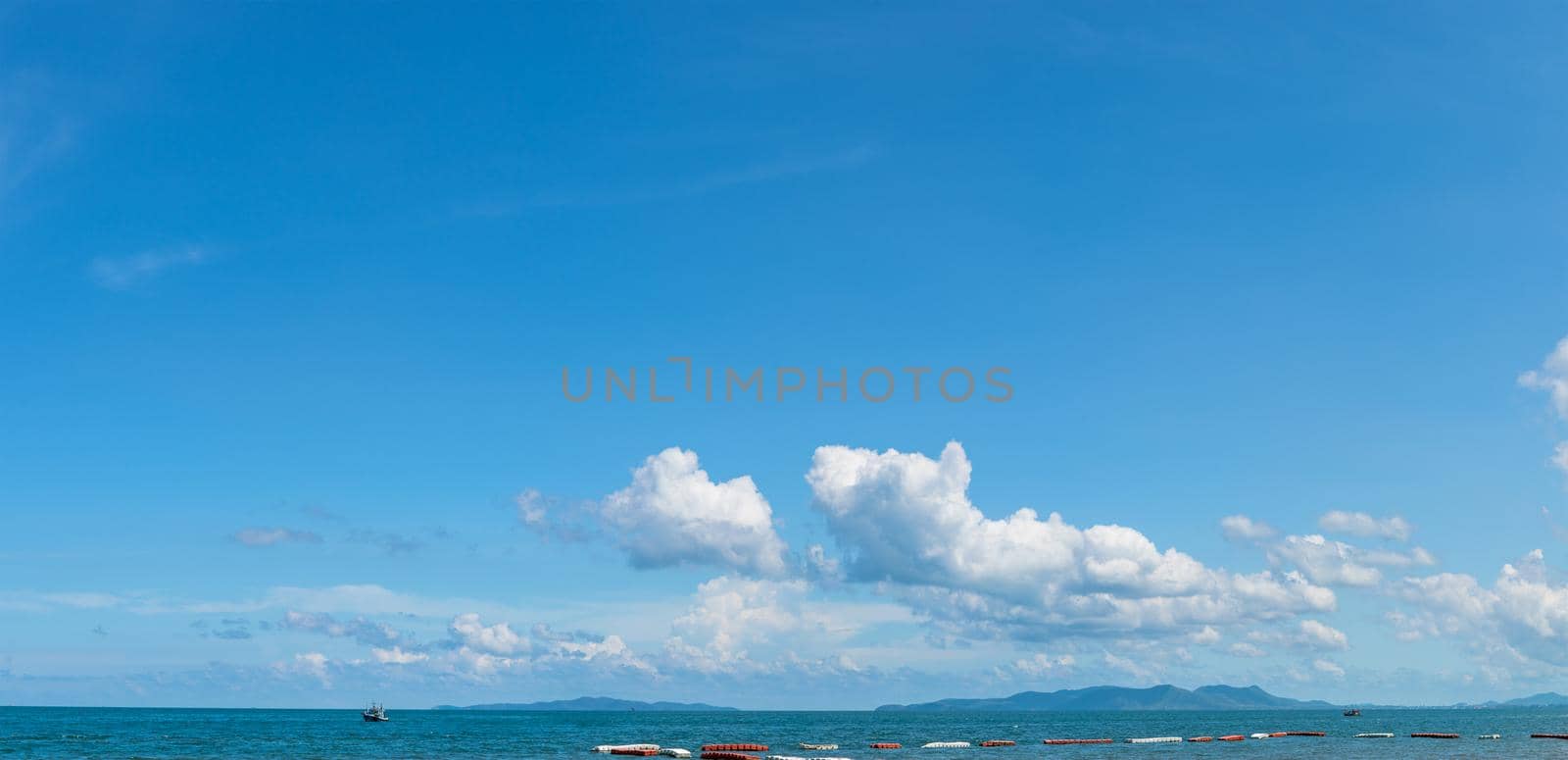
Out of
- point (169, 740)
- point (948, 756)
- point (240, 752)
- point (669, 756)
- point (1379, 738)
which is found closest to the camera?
point (669, 756)

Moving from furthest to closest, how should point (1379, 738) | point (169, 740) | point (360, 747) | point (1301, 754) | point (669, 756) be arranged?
point (169, 740), point (1379, 738), point (360, 747), point (1301, 754), point (669, 756)

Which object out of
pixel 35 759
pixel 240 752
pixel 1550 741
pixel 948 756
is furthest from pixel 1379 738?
pixel 35 759

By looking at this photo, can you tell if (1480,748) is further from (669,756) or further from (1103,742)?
(669,756)

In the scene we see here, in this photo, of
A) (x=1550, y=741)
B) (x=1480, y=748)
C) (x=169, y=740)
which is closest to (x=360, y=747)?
(x=169, y=740)

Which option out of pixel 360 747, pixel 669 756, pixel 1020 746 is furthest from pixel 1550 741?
pixel 360 747

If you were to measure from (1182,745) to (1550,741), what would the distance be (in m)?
60.0

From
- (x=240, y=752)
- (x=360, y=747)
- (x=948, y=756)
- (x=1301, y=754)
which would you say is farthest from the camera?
(x=360, y=747)

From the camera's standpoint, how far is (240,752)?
143500 millimetres

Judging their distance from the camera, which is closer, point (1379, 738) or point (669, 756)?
point (669, 756)

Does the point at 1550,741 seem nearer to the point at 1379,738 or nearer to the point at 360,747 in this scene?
the point at 1379,738

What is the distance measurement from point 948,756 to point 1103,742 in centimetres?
4602

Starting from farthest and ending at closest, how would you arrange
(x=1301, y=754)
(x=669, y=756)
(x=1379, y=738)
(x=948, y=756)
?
1. (x=1379, y=738)
2. (x=1301, y=754)
3. (x=948, y=756)
4. (x=669, y=756)

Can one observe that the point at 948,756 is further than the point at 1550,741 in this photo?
No

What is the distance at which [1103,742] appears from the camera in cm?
16050
